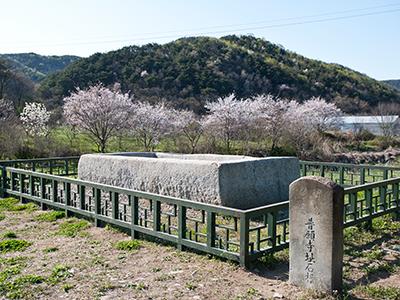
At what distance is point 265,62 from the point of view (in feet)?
190

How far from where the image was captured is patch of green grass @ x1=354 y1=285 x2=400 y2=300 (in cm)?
472

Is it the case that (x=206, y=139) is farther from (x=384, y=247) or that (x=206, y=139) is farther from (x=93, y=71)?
(x=93, y=71)

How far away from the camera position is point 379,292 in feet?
15.8

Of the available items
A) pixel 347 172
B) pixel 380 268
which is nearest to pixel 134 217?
pixel 380 268

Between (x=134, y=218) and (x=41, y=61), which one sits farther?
(x=41, y=61)

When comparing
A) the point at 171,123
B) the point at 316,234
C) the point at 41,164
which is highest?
the point at 171,123

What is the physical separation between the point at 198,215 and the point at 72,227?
2521mm

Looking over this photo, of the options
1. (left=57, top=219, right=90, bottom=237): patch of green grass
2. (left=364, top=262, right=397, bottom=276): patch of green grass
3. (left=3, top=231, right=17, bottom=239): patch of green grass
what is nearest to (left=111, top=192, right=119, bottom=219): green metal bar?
(left=57, top=219, right=90, bottom=237): patch of green grass

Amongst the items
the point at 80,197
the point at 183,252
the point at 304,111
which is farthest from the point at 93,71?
the point at 183,252

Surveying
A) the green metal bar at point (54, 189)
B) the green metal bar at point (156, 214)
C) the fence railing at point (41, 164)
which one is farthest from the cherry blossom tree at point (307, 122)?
the green metal bar at point (156, 214)

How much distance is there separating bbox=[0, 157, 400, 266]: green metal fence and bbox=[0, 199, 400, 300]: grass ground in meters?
0.21

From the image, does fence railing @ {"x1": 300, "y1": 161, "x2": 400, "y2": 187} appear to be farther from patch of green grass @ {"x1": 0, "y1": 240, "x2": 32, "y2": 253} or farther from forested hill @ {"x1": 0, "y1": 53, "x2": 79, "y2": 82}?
forested hill @ {"x1": 0, "y1": 53, "x2": 79, "y2": 82}

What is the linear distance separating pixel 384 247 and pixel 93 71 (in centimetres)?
4234

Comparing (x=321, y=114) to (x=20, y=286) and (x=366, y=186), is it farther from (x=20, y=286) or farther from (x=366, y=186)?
(x=20, y=286)
